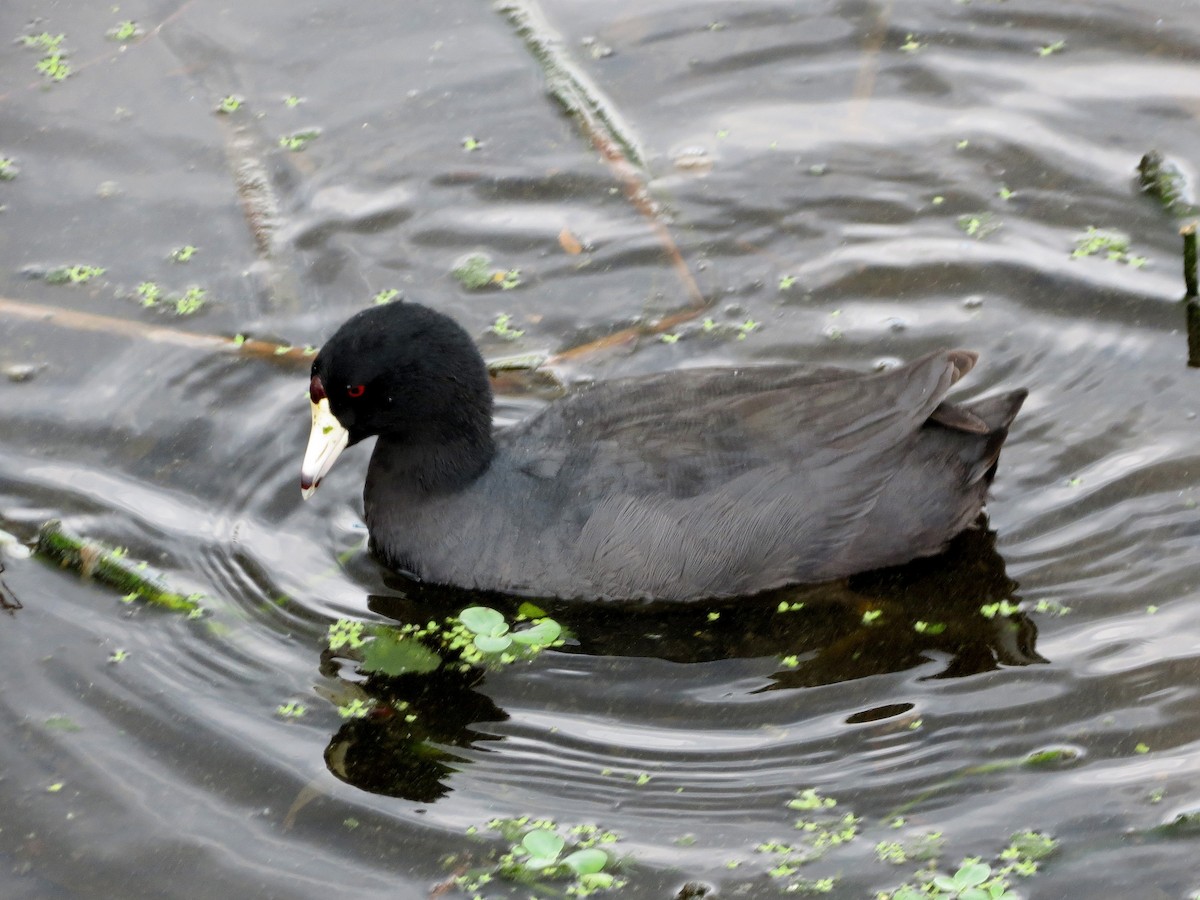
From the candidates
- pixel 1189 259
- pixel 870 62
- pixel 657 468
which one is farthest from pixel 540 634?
pixel 870 62

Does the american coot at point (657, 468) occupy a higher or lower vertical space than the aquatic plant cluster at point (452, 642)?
higher

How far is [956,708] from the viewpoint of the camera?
4.41 meters

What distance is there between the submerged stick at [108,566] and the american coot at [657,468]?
1.71 ft

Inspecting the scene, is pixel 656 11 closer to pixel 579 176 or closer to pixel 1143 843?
pixel 579 176

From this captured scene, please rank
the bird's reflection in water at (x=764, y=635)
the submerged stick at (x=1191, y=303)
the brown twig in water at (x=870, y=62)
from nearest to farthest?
the bird's reflection in water at (x=764, y=635) < the submerged stick at (x=1191, y=303) < the brown twig in water at (x=870, y=62)

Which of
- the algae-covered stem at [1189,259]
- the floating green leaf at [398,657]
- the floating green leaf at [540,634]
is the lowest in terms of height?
the floating green leaf at [398,657]

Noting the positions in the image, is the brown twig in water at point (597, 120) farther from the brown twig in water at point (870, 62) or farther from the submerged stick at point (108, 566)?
the submerged stick at point (108, 566)

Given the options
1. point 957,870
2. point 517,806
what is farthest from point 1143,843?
point 517,806

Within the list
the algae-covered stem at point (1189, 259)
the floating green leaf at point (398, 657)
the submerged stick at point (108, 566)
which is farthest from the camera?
the algae-covered stem at point (1189, 259)

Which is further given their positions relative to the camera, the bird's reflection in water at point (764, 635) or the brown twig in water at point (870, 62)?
the brown twig in water at point (870, 62)

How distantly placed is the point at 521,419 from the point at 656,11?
2.72m

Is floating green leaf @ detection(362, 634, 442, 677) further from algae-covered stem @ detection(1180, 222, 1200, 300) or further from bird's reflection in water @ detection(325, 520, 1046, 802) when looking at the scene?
algae-covered stem @ detection(1180, 222, 1200, 300)

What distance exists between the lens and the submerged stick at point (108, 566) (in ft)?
15.7

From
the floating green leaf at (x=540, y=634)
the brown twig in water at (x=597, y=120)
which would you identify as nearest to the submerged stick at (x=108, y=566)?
the floating green leaf at (x=540, y=634)
